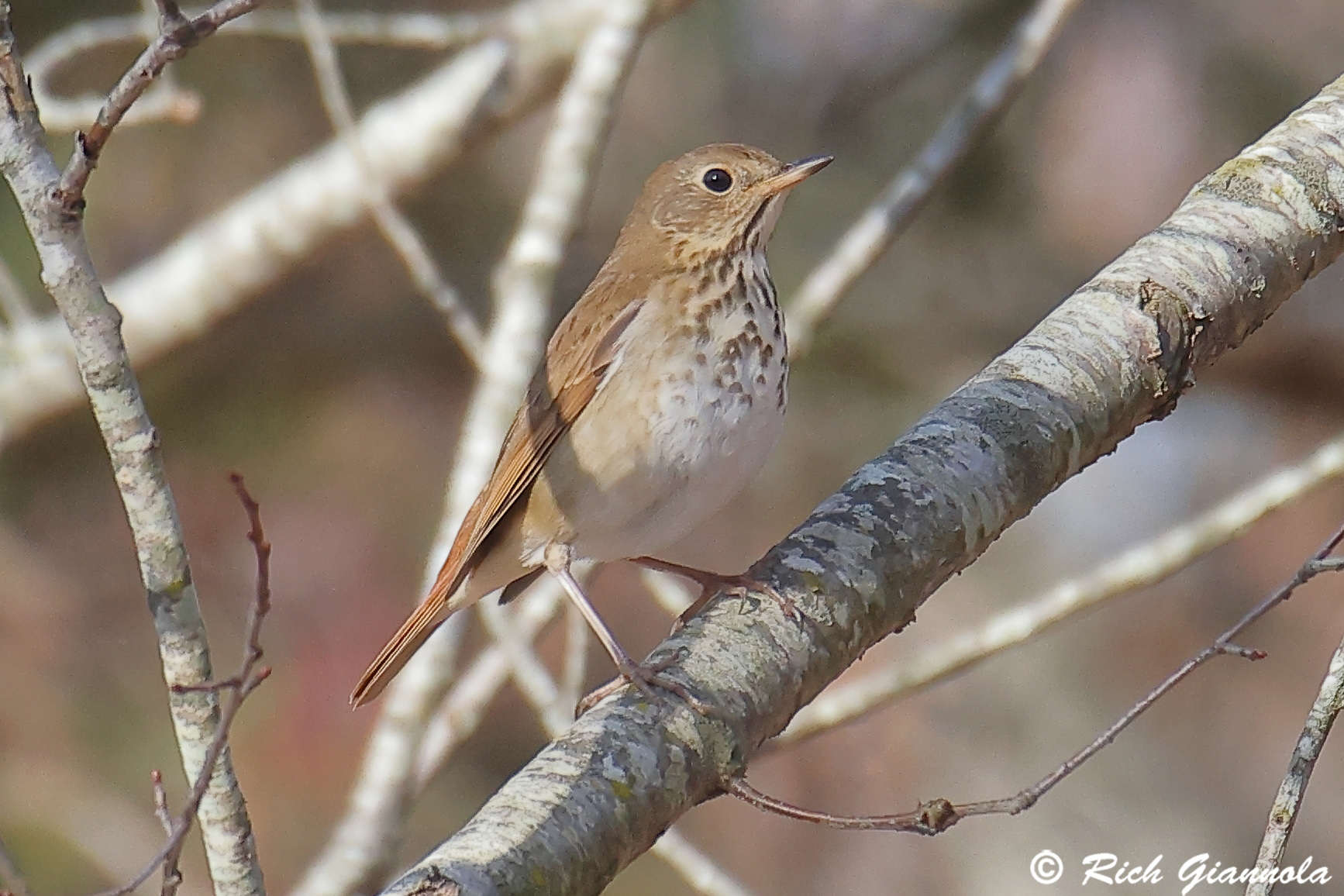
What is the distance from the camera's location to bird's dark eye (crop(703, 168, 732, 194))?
Result: 367cm

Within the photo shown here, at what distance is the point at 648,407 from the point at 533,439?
0.40 meters

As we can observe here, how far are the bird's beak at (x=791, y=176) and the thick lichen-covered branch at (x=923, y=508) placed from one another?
0.87 m

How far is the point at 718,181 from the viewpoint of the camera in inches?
145

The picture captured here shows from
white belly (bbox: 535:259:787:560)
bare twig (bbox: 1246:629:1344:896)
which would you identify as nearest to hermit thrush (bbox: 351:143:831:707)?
white belly (bbox: 535:259:787:560)

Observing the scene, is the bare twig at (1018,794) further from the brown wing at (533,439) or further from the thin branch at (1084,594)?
the brown wing at (533,439)

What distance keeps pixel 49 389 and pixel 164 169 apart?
8.10 ft

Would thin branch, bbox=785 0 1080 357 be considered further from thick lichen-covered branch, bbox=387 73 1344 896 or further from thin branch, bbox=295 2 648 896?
thick lichen-covered branch, bbox=387 73 1344 896

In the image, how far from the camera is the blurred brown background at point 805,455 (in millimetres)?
6582

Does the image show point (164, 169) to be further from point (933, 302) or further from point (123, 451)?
point (123, 451)

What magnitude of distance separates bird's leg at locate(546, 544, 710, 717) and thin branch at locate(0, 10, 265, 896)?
0.56 metres

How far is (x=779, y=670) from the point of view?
2270 mm

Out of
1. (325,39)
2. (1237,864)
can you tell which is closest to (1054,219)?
(1237,864)

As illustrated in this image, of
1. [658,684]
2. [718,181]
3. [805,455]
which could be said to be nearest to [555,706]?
[718,181]

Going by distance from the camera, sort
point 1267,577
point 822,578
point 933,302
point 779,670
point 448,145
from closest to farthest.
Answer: point 779,670, point 822,578, point 448,145, point 933,302, point 1267,577
